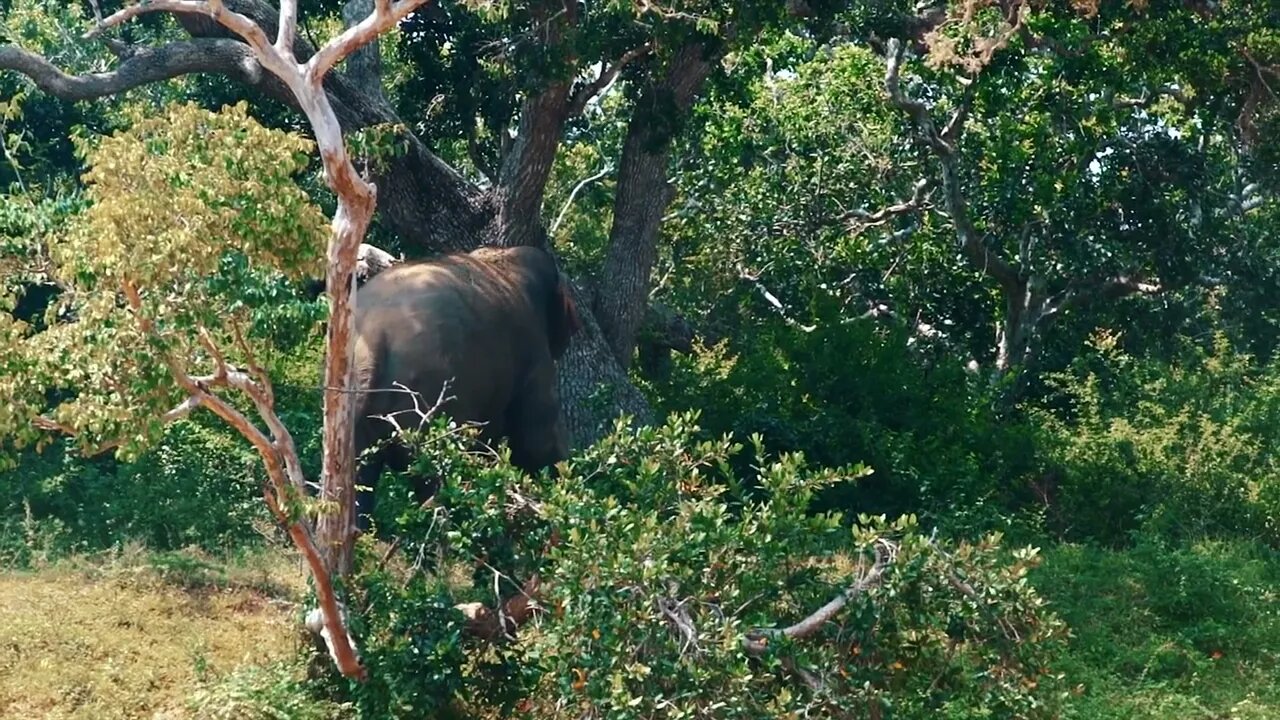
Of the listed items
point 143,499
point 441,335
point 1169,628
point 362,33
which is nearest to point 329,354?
point 362,33

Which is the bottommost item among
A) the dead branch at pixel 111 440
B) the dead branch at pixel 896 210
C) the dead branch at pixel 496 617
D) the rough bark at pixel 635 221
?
the dead branch at pixel 496 617

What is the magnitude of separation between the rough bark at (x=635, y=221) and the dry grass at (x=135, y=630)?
12.0 ft

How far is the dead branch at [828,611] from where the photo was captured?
22.3 feet

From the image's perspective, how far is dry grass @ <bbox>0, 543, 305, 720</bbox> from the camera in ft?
25.5

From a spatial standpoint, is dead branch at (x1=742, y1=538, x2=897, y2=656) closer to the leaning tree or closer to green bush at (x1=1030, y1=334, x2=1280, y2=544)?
the leaning tree

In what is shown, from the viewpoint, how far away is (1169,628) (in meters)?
9.66

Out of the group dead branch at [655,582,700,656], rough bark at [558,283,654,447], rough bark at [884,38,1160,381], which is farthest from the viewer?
rough bark at [884,38,1160,381]

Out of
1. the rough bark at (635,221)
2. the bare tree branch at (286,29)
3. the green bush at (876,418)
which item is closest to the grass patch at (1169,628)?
the green bush at (876,418)

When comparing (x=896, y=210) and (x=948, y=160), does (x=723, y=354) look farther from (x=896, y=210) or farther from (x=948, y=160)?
(x=948, y=160)

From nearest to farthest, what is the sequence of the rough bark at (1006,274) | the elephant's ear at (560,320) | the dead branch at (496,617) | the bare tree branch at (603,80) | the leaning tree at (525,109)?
the dead branch at (496,617) < the leaning tree at (525,109) < the elephant's ear at (560,320) < the bare tree branch at (603,80) < the rough bark at (1006,274)

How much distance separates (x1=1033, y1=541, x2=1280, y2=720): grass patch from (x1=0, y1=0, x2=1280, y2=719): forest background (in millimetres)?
32

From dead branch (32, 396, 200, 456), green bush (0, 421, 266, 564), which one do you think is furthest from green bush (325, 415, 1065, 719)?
green bush (0, 421, 266, 564)

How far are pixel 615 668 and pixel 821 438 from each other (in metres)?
6.53

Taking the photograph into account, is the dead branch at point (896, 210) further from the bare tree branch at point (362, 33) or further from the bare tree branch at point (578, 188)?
the bare tree branch at point (362, 33)
